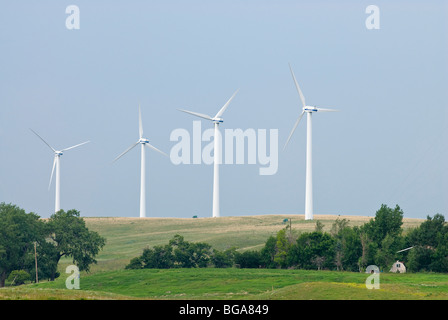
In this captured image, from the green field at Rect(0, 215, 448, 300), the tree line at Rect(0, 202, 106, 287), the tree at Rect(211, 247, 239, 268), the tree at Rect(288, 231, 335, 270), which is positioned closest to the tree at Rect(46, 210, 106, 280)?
the tree line at Rect(0, 202, 106, 287)

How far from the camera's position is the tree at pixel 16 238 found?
13400 centimetres

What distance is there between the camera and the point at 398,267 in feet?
412

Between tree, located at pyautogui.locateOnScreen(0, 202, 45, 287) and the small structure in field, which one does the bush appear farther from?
the small structure in field

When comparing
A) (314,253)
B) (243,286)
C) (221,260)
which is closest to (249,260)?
(221,260)

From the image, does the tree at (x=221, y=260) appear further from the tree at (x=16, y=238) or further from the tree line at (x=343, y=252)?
the tree at (x=16, y=238)

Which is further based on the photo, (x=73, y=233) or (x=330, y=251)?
(x=73, y=233)

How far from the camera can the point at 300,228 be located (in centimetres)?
17688

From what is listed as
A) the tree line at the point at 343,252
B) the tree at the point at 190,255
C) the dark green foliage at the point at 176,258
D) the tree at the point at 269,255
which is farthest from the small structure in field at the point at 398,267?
the tree at the point at 190,255

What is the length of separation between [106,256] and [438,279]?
86038 mm

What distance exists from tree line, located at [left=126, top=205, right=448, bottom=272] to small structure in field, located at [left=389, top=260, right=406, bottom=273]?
26.3 inches

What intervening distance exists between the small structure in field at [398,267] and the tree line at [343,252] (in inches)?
26.3

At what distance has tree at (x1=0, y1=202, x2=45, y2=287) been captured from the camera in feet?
440
